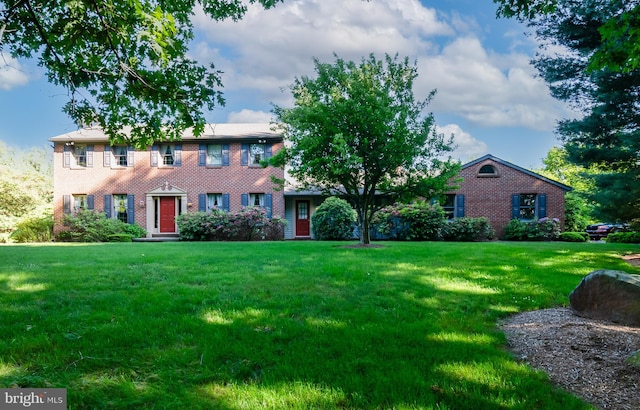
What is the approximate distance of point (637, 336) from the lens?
347cm

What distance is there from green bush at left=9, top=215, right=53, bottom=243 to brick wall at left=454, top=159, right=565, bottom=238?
76.8 feet

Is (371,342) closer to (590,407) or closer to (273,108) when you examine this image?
(590,407)

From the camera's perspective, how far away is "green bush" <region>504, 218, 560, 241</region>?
65.9 ft

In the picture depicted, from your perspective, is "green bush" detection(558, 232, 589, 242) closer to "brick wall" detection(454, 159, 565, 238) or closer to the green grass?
"brick wall" detection(454, 159, 565, 238)

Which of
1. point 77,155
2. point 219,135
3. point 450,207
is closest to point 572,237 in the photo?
point 450,207

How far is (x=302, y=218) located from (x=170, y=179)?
804 centimetres

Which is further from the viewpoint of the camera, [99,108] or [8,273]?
[8,273]

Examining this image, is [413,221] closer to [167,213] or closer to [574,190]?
[574,190]

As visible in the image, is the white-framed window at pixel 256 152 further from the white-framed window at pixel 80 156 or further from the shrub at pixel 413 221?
the white-framed window at pixel 80 156

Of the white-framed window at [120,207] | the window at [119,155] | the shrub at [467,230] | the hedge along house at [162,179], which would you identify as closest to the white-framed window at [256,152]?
the hedge along house at [162,179]

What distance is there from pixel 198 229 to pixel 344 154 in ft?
34.2

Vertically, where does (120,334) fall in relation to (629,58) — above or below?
below

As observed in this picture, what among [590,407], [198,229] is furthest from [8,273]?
[198,229]

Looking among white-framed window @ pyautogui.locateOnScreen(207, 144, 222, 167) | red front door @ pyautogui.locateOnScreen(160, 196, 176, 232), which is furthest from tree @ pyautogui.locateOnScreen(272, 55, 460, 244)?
red front door @ pyautogui.locateOnScreen(160, 196, 176, 232)
